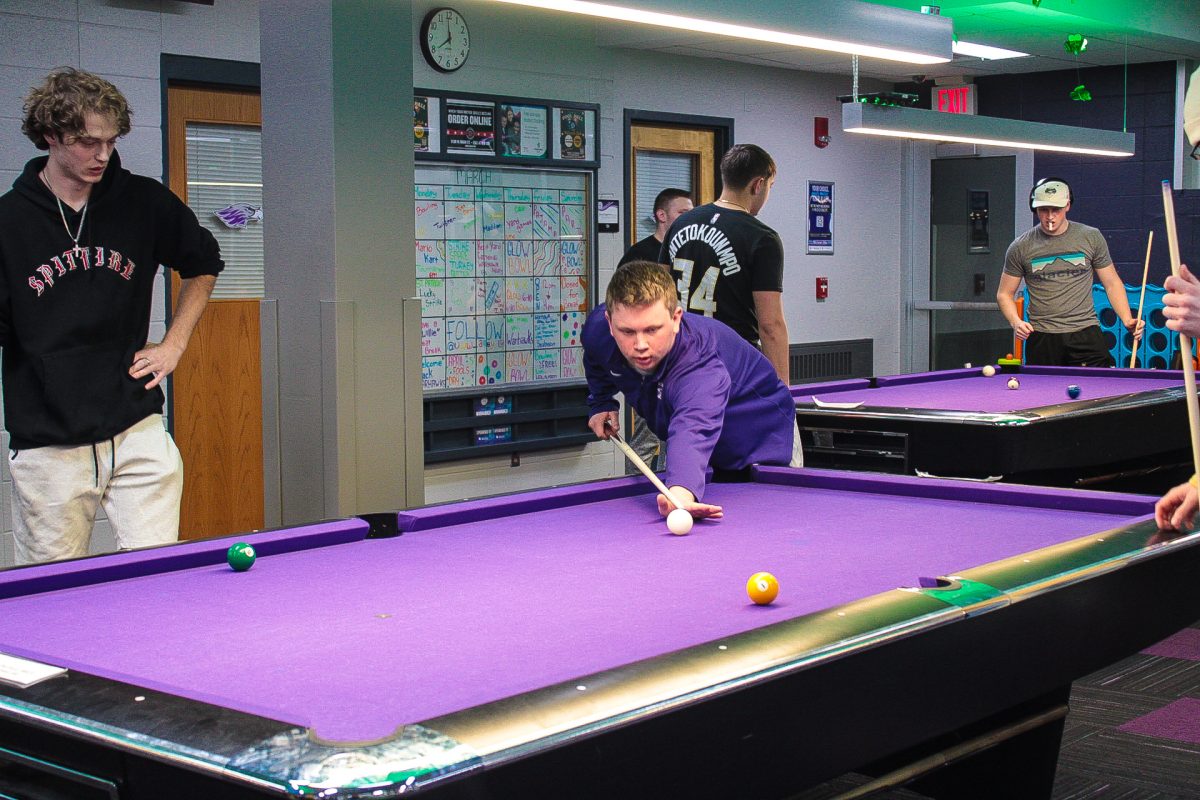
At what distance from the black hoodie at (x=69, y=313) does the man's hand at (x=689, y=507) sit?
4.18 feet

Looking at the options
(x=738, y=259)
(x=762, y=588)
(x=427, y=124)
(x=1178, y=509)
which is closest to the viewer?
(x=762, y=588)

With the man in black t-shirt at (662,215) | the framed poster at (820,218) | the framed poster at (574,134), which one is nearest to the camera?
the man in black t-shirt at (662,215)

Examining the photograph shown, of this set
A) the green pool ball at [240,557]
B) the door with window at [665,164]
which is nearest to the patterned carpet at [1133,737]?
the green pool ball at [240,557]

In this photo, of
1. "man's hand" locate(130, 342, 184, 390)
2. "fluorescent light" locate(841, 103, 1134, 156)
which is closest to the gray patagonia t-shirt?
"fluorescent light" locate(841, 103, 1134, 156)

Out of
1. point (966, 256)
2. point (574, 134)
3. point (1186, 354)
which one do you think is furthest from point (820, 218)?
point (1186, 354)

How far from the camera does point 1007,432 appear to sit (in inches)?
158

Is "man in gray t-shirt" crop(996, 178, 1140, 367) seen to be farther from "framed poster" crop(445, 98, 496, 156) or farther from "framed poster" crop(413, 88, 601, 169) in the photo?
"framed poster" crop(445, 98, 496, 156)

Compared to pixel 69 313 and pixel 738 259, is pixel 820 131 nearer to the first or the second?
pixel 738 259

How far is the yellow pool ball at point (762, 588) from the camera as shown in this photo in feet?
6.48

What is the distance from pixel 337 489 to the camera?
12.8 feet

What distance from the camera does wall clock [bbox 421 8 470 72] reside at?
630cm

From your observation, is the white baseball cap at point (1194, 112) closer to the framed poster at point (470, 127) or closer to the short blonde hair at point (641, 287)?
the short blonde hair at point (641, 287)

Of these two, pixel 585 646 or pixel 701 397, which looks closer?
pixel 585 646

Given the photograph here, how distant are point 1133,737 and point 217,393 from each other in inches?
144
